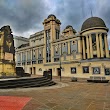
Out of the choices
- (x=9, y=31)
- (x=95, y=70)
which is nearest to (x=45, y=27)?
(x=95, y=70)

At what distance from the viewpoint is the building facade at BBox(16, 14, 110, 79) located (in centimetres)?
3797

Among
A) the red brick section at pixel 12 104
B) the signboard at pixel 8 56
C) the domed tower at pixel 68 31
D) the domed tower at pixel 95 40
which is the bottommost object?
the red brick section at pixel 12 104

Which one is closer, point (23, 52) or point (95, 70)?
point (95, 70)

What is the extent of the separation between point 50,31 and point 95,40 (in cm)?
1666

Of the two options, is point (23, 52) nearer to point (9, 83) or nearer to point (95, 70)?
point (95, 70)

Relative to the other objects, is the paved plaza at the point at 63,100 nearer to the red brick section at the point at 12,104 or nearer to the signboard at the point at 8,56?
the red brick section at the point at 12,104

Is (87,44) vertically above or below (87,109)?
above

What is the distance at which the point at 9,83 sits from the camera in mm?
14094

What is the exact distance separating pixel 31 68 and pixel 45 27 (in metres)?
17.6

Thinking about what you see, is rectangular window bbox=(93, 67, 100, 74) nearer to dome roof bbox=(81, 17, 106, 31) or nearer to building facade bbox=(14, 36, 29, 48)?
dome roof bbox=(81, 17, 106, 31)

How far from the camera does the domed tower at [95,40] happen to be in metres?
38.2

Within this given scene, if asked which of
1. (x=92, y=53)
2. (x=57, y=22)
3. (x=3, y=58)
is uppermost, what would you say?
(x=57, y=22)

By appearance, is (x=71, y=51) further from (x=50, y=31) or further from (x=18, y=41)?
(x=18, y=41)

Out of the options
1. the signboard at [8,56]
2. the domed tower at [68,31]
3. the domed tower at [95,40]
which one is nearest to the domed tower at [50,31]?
the domed tower at [68,31]
